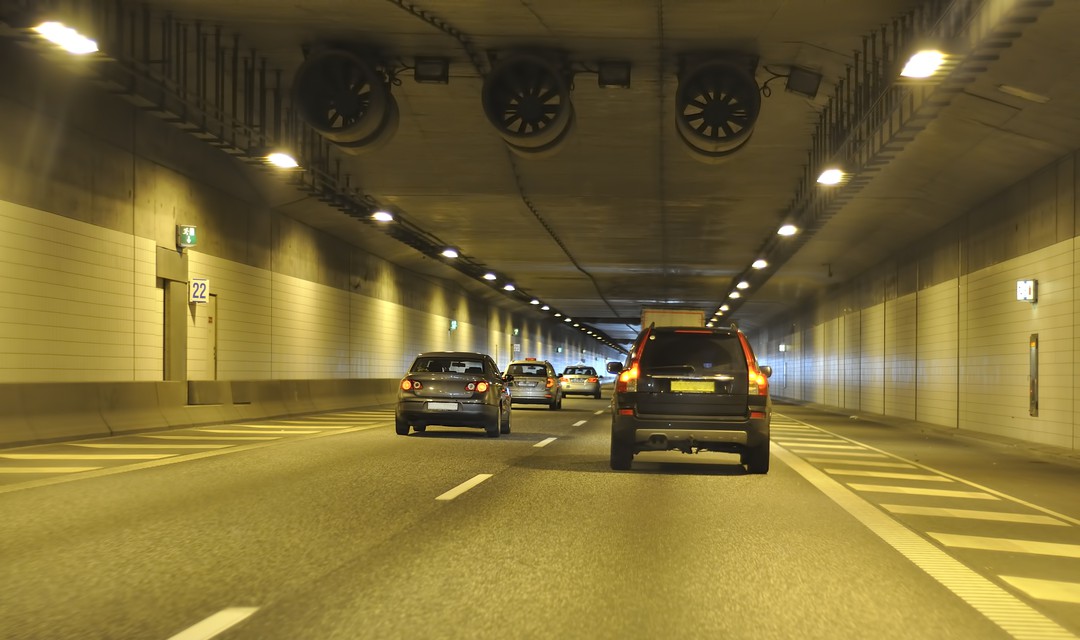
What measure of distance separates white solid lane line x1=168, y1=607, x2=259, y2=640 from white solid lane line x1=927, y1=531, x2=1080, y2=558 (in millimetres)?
5543

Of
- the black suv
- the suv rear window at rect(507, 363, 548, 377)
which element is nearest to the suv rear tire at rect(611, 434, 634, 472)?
the black suv

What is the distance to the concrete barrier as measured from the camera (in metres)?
16.0

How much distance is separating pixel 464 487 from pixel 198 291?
12.7 meters

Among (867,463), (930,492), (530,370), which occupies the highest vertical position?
(530,370)

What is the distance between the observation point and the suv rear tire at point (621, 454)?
43.5 ft

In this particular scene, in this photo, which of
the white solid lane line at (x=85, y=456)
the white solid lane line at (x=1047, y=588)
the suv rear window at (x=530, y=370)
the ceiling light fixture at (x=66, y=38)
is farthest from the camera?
the suv rear window at (x=530, y=370)

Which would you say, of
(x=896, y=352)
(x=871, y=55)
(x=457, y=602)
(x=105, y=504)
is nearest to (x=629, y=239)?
(x=896, y=352)

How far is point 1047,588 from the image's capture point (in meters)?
6.74

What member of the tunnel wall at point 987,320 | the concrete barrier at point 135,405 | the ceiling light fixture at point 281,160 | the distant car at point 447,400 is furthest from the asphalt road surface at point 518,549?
the ceiling light fixture at point 281,160

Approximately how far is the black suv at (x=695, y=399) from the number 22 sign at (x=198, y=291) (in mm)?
11845

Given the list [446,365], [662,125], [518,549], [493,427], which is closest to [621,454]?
[518,549]

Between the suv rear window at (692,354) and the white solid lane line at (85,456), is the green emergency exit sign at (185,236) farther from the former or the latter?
the suv rear window at (692,354)

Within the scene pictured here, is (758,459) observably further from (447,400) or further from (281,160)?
(281,160)

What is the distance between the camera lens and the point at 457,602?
5883 mm
